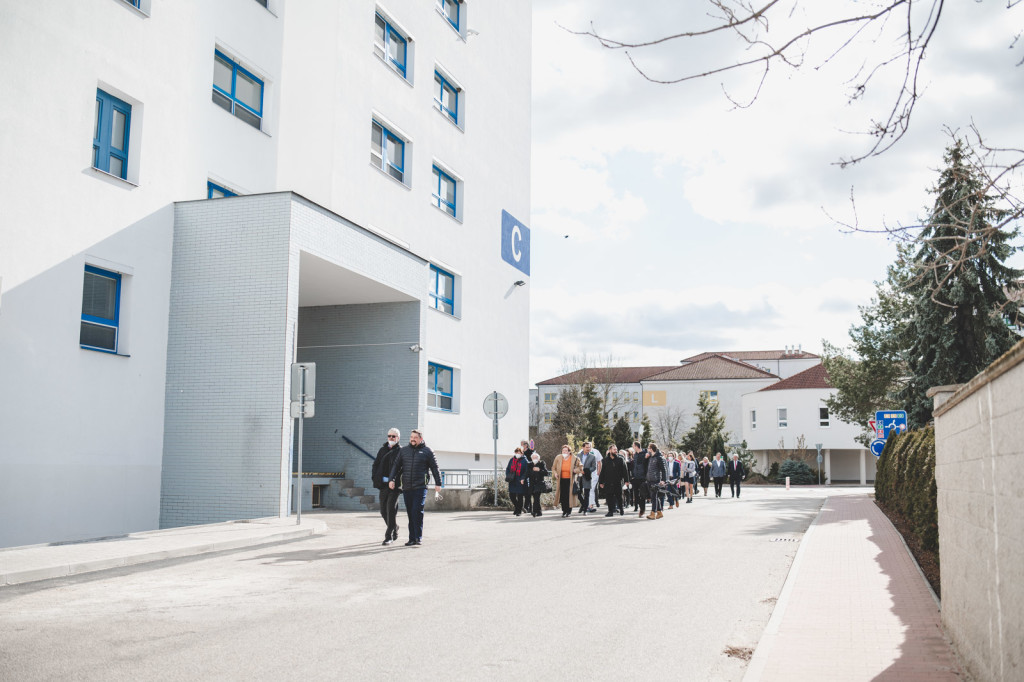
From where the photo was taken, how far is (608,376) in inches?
3123

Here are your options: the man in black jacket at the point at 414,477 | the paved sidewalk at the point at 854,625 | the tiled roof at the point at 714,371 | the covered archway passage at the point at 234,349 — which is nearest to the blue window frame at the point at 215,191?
the covered archway passage at the point at 234,349

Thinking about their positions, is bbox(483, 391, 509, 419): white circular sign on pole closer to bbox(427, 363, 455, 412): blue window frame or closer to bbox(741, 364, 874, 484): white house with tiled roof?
bbox(427, 363, 455, 412): blue window frame

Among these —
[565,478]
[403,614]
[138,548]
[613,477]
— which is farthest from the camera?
[613,477]

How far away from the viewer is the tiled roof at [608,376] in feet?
258

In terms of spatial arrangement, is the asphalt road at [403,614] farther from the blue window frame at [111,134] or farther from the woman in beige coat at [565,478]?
the blue window frame at [111,134]

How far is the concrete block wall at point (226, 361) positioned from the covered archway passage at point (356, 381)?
14.1ft

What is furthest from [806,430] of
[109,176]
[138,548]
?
[138,548]

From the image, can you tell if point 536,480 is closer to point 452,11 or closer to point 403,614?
point 403,614

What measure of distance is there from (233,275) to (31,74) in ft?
15.6

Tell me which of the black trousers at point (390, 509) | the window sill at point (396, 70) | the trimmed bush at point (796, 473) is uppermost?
the window sill at point (396, 70)

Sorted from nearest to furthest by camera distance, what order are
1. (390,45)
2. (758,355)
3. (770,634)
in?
(770,634)
(390,45)
(758,355)

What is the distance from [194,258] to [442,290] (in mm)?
11236

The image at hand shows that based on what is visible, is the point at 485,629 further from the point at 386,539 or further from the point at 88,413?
the point at 88,413

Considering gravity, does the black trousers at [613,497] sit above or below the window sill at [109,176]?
below
